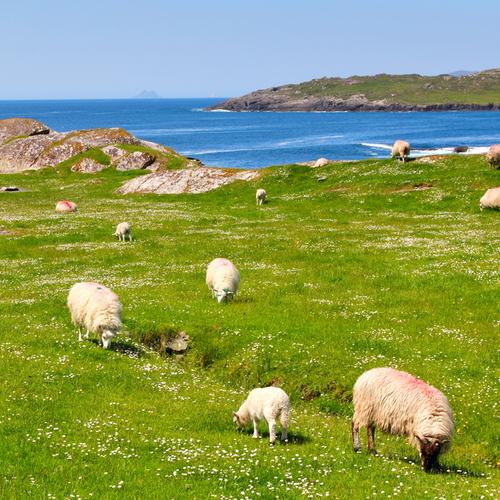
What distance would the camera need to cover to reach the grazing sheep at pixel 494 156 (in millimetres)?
52094

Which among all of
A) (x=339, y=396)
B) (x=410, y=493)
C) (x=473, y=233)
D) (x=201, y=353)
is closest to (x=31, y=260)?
(x=201, y=353)

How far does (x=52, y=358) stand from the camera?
1894cm

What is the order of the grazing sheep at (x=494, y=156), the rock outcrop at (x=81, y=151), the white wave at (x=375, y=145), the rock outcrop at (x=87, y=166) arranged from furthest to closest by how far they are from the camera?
the white wave at (x=375, y=145) < the rock outcrop at (x=87, y=166) < the rock outcrop at (x=81, y=151) < the grazing sheep at (x=494, y=156)

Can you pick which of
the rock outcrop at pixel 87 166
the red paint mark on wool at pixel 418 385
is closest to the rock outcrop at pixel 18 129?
the rock outcrop at pixel 87 166

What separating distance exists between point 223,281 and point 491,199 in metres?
27.0

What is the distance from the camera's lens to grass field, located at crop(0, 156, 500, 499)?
11750mm

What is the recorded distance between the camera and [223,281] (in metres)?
25.6

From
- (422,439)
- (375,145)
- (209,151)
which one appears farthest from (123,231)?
(375,145)

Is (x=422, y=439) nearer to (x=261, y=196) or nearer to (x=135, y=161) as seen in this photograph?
(x=261, y=196)

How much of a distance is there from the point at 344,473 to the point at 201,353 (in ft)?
33.4

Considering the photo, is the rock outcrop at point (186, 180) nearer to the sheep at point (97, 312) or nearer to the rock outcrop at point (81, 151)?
the rock outcrop at point (81, 151)

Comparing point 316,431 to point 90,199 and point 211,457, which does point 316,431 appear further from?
point 90,199

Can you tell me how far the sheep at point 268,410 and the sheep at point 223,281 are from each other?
11025 millimetres

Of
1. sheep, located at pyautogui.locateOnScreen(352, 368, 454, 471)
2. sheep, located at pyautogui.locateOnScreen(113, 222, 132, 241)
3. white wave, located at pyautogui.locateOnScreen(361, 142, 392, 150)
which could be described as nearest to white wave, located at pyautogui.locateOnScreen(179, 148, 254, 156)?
white wave, located at pyautogui.locateOnScreen(361, 142, 392, 150)
